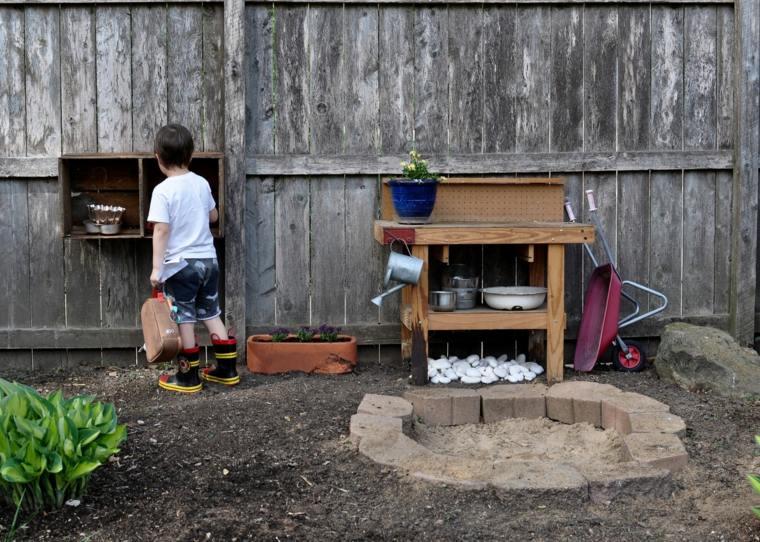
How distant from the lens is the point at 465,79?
6531mm

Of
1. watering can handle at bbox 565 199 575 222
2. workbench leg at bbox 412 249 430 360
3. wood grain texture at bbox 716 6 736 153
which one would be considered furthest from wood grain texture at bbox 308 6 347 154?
wood grain texture at bbox 716 6 736 153

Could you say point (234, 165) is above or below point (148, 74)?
below

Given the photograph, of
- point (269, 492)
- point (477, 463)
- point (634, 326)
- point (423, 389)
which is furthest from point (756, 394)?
point (269, 492)

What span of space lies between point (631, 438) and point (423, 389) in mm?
1512

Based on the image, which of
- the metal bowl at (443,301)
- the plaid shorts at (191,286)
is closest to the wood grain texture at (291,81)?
the plaid shorts at (191,286)

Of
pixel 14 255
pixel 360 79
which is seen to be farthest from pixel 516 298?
pixel 14 255

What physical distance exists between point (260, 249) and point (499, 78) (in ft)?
6.05

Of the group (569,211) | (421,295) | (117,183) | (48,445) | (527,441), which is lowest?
(527,441)

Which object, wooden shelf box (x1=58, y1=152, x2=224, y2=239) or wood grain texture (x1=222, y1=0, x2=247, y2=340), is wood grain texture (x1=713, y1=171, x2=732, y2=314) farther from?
wooden shelf box (x1=58, y1=152, x2=224, y2=239)

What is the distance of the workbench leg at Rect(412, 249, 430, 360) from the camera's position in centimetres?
588

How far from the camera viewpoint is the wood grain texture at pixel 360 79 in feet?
Result: 21.1

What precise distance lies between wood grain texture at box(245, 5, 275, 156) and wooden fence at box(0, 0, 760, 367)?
0.01m

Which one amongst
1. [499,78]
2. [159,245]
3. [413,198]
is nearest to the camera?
[159,245]

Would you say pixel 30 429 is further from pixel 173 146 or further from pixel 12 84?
pixel 12 84
